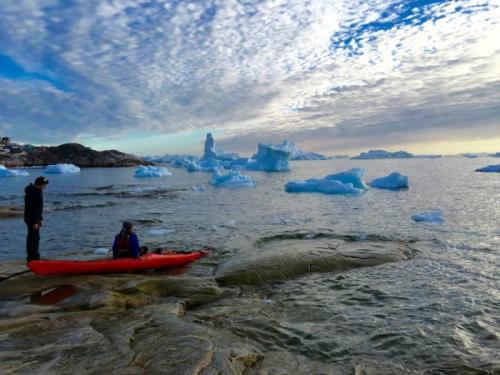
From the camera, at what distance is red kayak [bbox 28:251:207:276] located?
8.38m

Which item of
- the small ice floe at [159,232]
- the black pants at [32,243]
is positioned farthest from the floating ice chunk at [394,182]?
the black pants at [32,243]

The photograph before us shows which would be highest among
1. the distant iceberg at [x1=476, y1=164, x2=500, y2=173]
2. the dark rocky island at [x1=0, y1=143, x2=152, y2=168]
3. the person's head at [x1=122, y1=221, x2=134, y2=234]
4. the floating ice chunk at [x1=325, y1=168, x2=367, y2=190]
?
the dark rocky island at [x1=0, y1=143, x2=152, y2=168]

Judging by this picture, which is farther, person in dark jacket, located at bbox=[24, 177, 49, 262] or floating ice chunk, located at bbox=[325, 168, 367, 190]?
floating ice chunk, located at bbox=[325, 168, 367, 190]

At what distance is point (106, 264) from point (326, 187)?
24165 millimetres

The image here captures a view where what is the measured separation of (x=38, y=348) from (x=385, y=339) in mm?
4802

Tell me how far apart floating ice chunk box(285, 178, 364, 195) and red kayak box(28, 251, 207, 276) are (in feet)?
72.3

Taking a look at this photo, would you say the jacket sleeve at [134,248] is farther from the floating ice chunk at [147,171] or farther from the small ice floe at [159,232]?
the floating ice chunk at [147,171]

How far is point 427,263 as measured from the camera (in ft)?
34.1

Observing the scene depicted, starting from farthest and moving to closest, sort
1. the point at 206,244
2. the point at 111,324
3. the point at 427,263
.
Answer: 1. the point at 206,244
2. the point at 427,263
3. the point at 111,324

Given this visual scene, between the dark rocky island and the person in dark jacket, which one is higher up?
the dark rocky island

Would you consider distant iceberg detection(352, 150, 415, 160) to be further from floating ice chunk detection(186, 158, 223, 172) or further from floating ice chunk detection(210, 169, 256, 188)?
floating ice chunk detection(210, 169, 256, 188)

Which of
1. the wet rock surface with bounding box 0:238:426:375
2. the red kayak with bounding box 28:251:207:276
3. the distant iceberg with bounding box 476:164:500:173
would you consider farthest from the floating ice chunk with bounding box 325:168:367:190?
the distant iceberg with bounding box 476:164:500:173

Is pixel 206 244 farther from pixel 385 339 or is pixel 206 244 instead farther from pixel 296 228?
pixel 385 339

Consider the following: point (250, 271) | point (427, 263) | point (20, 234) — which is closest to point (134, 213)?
point (20, 234)
